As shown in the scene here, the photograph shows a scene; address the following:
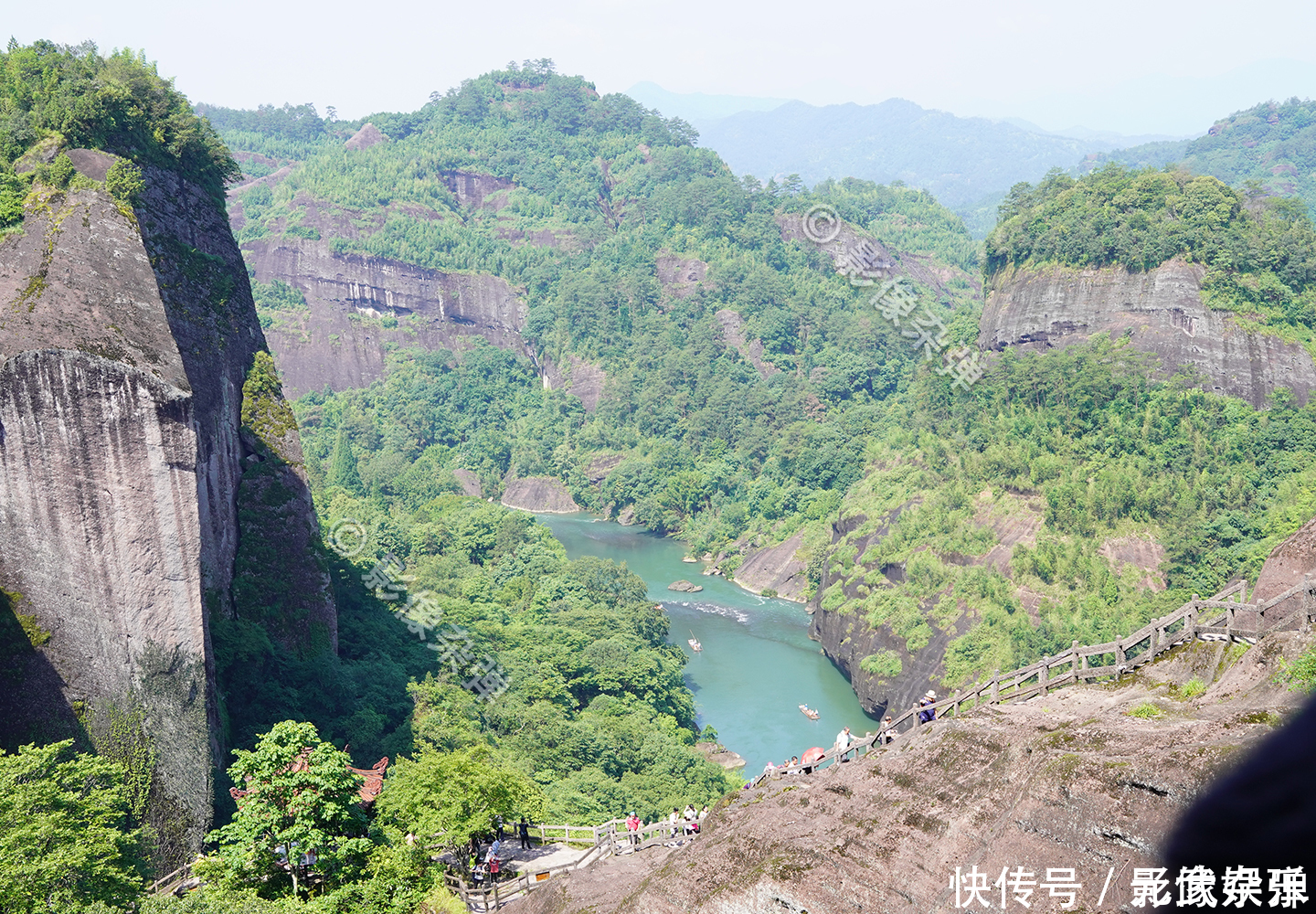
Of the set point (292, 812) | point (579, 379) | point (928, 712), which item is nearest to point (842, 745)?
point (928, 712)

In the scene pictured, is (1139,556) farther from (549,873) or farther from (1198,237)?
(549,873)

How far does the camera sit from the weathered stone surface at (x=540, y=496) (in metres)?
88.9

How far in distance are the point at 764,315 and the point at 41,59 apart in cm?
7252

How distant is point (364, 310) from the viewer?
108500 millimetres

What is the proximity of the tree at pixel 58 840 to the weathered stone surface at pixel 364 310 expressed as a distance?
85854 millimetres

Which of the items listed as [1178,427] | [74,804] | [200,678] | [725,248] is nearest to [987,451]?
[1178,427]

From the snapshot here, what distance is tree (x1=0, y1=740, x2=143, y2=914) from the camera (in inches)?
639

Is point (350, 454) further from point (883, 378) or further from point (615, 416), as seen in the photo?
point (883, 378)

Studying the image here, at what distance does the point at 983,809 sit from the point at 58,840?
14.6 m

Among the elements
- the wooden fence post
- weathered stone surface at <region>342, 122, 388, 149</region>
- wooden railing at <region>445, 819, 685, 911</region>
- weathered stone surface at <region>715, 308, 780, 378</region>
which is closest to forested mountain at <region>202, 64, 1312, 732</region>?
weathered stone surface at <region>715, 308, 780, 378</region>

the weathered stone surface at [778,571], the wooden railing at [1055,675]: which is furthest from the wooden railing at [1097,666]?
the weathered stone surface at [778,571]

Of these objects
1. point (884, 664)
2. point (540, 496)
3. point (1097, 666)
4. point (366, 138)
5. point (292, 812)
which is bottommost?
point (540, 496)

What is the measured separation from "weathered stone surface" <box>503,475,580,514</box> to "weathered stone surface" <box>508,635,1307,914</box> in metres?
72.9

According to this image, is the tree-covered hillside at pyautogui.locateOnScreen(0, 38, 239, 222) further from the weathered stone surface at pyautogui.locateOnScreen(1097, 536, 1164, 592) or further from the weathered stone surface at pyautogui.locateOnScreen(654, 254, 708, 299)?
the weathered stone surface at pyautogui.locateOnScreen(654, 254, 708, 299)
